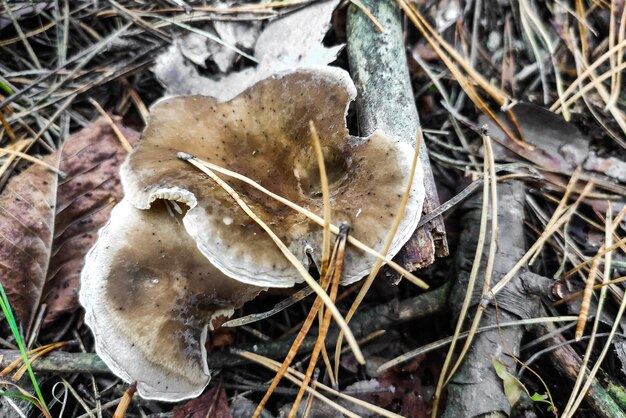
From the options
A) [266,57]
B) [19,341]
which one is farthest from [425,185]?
[19,341]

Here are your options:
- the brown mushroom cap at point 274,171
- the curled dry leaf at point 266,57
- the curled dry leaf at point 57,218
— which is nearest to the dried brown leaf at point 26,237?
the curled dry leaf at point 57,218

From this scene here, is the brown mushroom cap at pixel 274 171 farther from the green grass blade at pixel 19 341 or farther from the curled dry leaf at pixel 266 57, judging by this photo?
the green grass blade at pixel 19 341

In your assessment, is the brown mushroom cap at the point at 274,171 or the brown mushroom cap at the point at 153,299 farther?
the brown mushroom cap at the point at 153,299

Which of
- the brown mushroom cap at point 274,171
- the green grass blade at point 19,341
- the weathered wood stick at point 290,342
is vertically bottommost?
the weathered wood stick at point 290,342

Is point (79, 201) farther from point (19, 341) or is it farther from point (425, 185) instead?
point (425, 185)

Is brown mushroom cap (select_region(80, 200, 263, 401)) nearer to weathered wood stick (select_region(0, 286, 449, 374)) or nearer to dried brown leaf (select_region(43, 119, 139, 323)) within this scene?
weathered wood stick (select_region(0, 286, 449, 374))

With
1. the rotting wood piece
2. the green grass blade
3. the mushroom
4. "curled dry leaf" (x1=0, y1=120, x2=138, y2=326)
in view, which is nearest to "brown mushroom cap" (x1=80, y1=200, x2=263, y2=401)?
the mushroom
